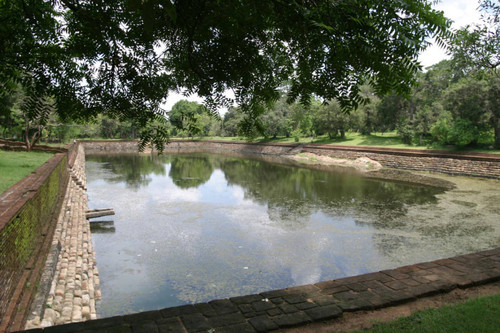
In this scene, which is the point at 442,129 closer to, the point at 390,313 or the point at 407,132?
the point at 407,132

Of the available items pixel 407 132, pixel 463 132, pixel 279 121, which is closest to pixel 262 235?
pixel 463 132

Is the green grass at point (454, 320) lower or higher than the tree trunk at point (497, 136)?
lower

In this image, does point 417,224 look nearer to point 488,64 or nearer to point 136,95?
point 488,64

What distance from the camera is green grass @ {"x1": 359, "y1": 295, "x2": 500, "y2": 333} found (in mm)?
3031

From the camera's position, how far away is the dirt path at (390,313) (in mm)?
3047

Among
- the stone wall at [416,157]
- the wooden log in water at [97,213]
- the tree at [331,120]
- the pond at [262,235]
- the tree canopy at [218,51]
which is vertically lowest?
the pond at [262,235]

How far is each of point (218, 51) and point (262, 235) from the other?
9479 millimetres

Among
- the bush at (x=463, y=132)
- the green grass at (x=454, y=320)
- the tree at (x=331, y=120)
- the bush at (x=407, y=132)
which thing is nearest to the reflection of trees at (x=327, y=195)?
the green grass at (x=454, y=320)

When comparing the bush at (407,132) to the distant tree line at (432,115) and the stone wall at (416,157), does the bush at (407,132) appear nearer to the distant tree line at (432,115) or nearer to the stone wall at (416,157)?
the distant tree line at (432,115)

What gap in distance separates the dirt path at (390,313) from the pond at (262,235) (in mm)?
4593

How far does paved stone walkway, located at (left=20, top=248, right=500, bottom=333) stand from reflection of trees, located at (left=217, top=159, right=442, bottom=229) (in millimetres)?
8135

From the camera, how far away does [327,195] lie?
17984mm

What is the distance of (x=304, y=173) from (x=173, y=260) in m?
19.0

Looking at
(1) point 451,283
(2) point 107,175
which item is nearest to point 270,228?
(1) point 451,283
